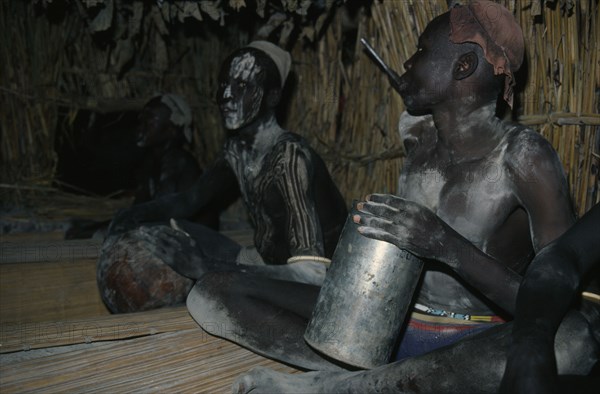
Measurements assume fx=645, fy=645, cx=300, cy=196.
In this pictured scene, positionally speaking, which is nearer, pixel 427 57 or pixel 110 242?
pixel 427 57

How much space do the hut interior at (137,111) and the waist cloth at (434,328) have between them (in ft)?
1.56

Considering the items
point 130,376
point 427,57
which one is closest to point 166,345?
point 130,376

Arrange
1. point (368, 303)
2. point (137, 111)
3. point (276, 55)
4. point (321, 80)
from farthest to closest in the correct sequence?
1. point (137, 111)
2. point (321, 80)
3. point (276, 55)
4. point (368, 303)

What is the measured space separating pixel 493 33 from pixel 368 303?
1000 millimetres

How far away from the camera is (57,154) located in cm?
520

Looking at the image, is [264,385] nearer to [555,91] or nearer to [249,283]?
[249,283]

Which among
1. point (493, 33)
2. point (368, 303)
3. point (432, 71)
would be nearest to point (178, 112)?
point (432, 71)

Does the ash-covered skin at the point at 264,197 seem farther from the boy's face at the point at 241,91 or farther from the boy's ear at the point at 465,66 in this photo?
the boy's ear at the point at 465,66

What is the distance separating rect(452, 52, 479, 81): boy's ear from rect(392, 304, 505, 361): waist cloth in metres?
0.82

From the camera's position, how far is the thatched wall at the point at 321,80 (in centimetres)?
268

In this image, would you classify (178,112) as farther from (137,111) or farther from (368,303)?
(368,303)

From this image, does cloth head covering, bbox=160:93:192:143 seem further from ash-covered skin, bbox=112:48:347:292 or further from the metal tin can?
the metal tin can

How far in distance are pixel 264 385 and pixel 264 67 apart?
5.25 ft

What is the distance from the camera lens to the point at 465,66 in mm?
2203
